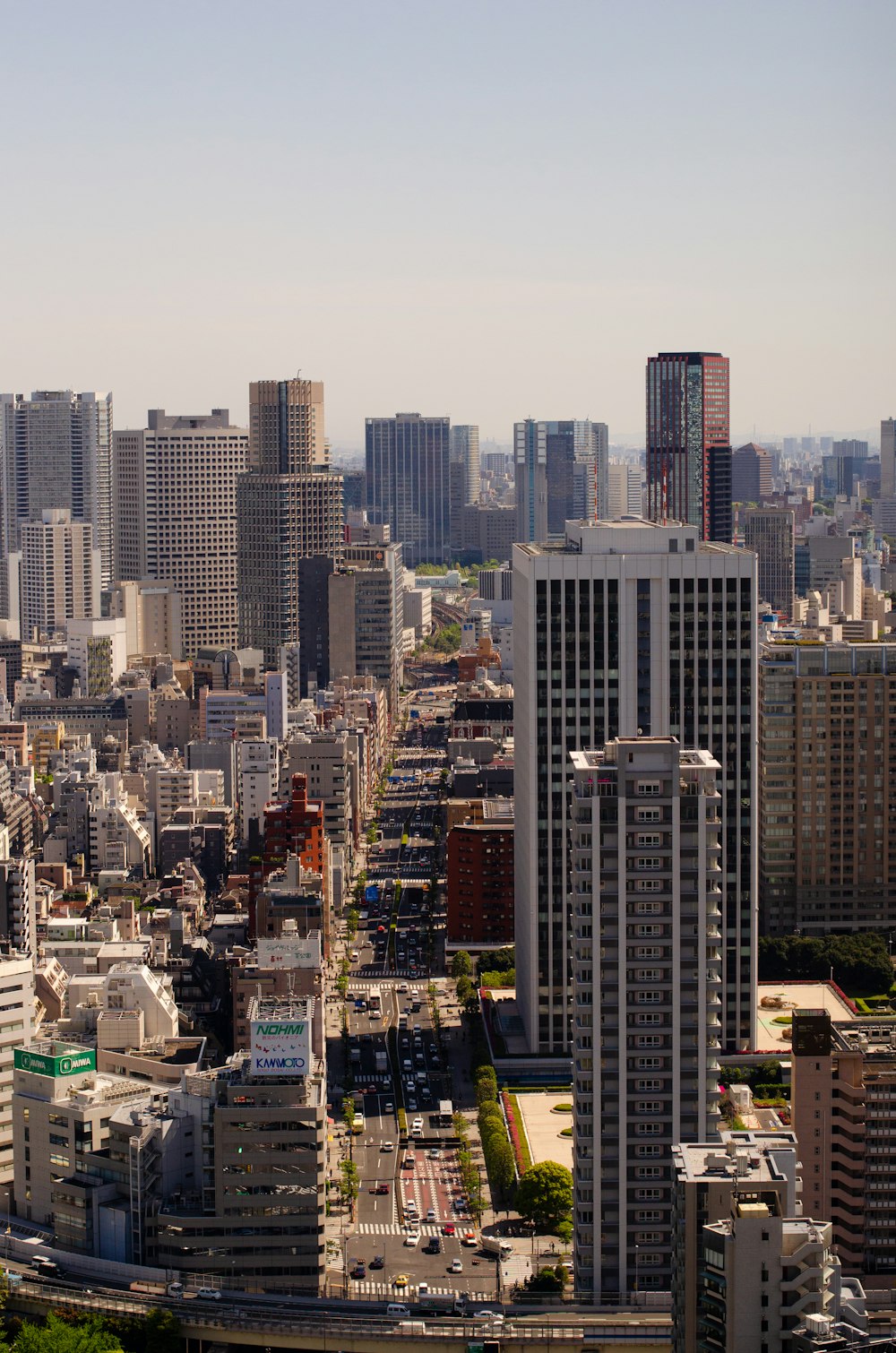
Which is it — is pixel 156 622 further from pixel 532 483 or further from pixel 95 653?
pixel 532 483

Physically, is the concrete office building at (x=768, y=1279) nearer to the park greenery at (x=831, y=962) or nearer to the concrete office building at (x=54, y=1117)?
the concrete office building at (x=54, y=1117)

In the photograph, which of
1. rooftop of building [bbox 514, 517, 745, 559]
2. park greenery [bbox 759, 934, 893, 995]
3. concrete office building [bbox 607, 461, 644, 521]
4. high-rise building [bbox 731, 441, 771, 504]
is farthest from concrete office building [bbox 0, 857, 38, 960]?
high-rise building [bbox 731, 441, 771, 504]

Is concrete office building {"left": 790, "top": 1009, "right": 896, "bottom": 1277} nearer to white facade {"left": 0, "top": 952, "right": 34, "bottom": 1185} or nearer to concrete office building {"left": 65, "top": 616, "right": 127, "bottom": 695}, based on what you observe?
white facade {"left": 0, "top": 952, "right": 34, "bottom": 1185}

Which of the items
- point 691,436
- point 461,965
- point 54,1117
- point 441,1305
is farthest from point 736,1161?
point 691,436

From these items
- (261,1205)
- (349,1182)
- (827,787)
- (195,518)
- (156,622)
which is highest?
(195,518)

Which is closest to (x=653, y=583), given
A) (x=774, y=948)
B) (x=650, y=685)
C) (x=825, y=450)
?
(x=650, y=685)

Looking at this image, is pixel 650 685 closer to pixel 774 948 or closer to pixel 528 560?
pixel 528 560

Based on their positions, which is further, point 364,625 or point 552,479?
point 552,479
